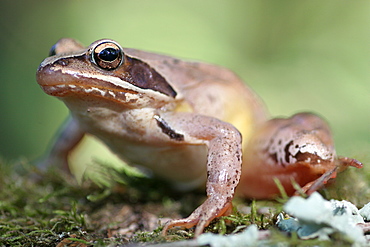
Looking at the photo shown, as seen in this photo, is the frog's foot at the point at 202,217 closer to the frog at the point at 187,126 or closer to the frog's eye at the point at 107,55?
the frog at the point at 187,126

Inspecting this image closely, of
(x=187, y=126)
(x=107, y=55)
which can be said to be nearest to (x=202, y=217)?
(x=187, y=126)

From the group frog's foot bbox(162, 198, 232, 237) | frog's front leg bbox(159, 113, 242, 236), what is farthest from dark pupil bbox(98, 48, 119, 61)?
frog's foot bbox(162, 198, 232, 237)

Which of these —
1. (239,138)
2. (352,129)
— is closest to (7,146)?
(239,138)

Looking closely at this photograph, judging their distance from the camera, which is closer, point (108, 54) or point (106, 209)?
point (108, 54)

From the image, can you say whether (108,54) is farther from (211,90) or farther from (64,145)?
(64,145)

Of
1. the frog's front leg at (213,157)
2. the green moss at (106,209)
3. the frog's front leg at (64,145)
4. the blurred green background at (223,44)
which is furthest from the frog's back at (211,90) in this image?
the blurred green background at (223,44)

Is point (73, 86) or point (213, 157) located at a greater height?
point (73, 86)
